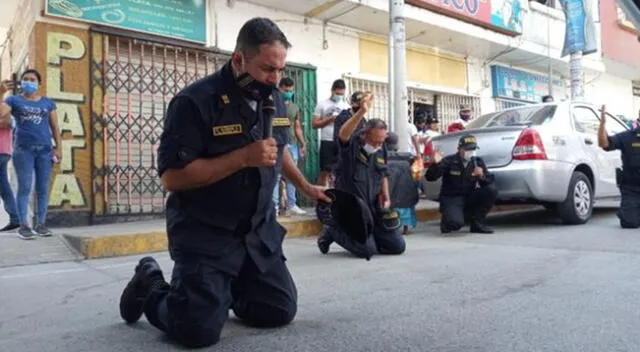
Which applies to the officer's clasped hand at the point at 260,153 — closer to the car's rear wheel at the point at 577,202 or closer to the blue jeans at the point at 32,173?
the blue jeans at the point at 32,173

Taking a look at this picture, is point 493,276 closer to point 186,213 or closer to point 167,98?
point 186,213

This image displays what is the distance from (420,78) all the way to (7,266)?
28.5 ft

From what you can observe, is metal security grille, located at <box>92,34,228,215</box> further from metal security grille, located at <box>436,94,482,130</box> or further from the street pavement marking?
metal security grille, located at <box>436,94,482,130</box>

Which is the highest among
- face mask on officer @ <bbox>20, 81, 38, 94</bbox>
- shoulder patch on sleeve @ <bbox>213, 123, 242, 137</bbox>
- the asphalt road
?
face mask on officer @ <bbox>20, 81, 38, 94</bbox>

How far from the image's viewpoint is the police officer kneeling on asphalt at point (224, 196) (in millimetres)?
2428

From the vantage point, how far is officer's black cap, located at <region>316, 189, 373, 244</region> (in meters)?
3.08

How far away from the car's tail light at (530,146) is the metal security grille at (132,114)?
15.3 ft

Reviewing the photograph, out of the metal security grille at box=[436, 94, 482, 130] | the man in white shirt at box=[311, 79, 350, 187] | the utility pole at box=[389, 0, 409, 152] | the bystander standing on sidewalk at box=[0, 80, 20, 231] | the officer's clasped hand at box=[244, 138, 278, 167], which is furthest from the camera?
the metal security grille at box=[436, 94, 482, 130]

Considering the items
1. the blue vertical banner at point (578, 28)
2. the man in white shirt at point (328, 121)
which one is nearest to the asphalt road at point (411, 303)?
the man in white shirt at point (328, 121)

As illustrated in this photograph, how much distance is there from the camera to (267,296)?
2734mm

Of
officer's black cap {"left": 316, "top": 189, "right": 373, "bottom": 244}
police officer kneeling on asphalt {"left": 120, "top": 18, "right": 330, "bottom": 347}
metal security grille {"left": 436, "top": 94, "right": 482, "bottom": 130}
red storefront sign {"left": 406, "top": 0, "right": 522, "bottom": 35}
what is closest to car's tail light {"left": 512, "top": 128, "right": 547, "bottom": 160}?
officer's black cap {"left": 316, "top": 189, "right": 373, "bottom": 244}

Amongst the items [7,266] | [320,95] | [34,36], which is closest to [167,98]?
[34,36]

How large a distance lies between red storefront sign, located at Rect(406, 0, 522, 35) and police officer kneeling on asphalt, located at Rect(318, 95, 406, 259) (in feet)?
18.8

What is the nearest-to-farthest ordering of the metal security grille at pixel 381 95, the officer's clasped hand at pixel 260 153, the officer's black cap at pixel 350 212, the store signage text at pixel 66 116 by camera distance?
the officer's clasped hand at pixel 260 153 < the officer's black cap at pixel 350 212 < the store signage text at pixel 66 116 < the metal security grille at pixel 381 95
